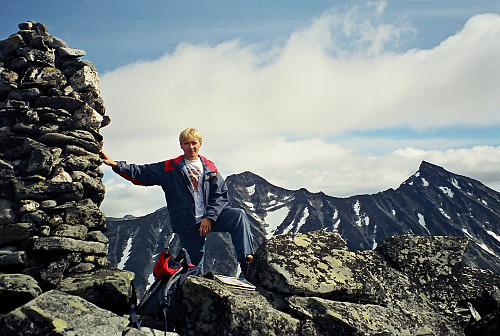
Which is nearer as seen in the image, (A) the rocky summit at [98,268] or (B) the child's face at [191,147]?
(A) the rocky summit at [98,268]

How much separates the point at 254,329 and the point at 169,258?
2408 millimetres

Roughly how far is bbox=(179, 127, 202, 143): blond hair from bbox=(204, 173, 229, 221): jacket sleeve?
1184mm

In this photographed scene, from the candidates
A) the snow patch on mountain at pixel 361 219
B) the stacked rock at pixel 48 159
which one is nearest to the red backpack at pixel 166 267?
the stacked rock at pixel 48 159

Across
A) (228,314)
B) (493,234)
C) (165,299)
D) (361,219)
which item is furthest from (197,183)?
(493,234)

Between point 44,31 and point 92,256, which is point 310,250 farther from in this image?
point 44,31

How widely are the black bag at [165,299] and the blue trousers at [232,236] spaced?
1.47 m

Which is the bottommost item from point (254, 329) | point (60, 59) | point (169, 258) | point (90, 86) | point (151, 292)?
point (254, 329)

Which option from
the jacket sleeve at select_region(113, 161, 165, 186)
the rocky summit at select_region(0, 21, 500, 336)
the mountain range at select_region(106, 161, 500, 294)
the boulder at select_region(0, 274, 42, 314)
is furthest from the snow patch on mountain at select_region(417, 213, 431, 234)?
the boulder at select_region(0, 274, 42, 314)

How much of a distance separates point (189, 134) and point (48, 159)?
341 centimetres

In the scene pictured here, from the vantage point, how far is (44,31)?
10016mm

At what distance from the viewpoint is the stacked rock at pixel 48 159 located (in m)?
7.45

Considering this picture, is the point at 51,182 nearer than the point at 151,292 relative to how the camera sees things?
No

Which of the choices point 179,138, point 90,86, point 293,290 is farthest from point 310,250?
point 90,86

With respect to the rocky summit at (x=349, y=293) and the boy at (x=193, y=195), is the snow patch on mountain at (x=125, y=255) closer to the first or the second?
the boy at (x=193, y=195)
